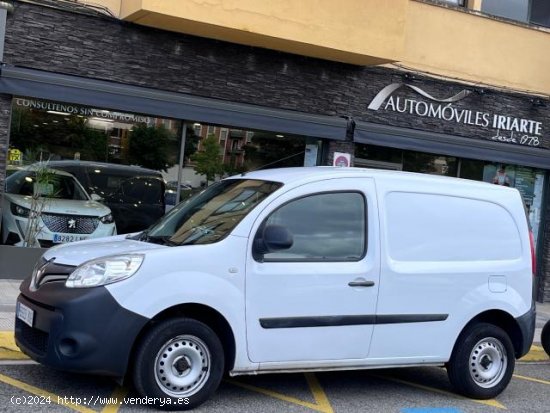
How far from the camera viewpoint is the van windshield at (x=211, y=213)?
5.48 meters

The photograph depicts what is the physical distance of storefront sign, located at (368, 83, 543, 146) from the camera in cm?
1256

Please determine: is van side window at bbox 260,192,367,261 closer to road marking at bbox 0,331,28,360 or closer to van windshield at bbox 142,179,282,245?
van windshield at bbox 142,179,282,245

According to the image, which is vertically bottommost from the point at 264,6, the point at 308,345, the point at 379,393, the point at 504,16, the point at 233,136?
the point at 379,393

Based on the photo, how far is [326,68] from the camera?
39.2 ft

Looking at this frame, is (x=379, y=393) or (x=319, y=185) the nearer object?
(x=319, y=185)

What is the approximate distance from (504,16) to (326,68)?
13.4 feet

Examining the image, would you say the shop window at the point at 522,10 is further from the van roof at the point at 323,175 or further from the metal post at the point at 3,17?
the metal post at the point at 3,17

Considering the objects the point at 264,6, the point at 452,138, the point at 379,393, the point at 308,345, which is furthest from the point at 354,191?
the point at 452,138

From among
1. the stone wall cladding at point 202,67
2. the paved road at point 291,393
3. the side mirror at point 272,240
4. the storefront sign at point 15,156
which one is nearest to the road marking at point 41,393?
the paved road at point 291,393

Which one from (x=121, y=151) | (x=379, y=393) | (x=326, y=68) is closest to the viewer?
(x=379, y=393)

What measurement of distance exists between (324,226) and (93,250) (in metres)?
1.80

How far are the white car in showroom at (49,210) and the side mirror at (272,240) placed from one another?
19.2 ft

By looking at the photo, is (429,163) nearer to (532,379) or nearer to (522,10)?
(522,10)

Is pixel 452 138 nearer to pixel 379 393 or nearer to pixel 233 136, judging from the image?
pixel 233 136
